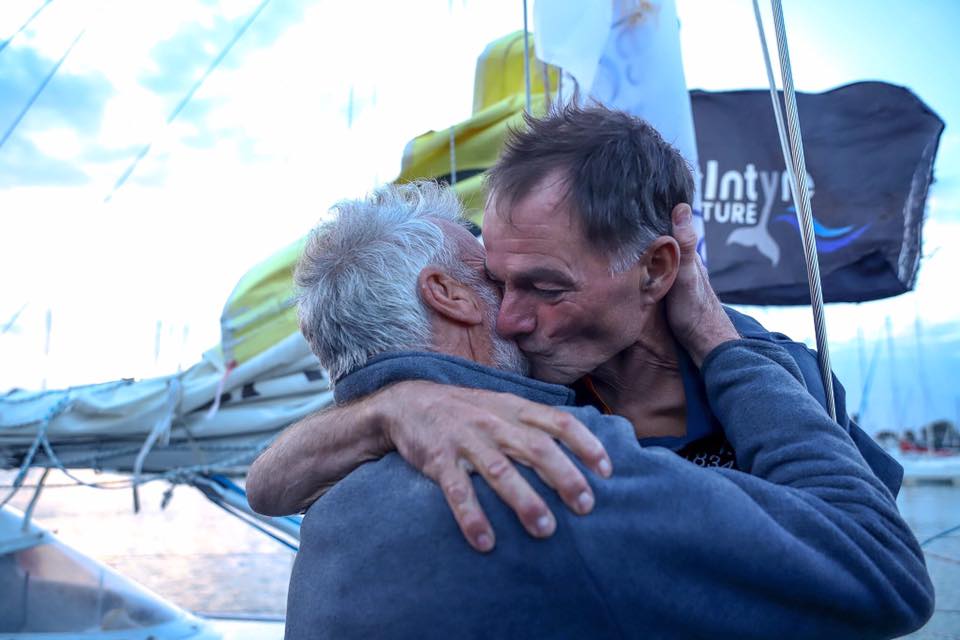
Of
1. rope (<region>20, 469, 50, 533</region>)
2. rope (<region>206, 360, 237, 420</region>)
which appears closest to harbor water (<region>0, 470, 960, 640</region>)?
rope (<region>20, 469, 50, 533</region>)

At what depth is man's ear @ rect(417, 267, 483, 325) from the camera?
4.66 feet

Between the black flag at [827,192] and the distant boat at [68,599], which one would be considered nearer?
the distant boat at [68,599]

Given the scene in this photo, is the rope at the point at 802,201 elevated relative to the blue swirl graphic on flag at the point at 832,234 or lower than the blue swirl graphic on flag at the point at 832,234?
lower

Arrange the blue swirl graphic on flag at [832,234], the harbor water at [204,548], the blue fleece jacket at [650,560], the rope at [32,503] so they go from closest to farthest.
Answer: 1. the blue fleece jacket at [650,560]
2. the rope at [32,503]
3. the blue swirl graphic on flag at [832,234]
4. the harbor water at [204,548]

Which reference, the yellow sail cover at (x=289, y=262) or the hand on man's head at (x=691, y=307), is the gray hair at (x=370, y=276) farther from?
the yellow sail cover at (x=289, y=262)

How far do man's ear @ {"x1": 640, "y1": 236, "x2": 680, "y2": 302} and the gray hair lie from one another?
11.5 inches

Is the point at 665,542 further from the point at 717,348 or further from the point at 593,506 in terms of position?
the point at 717,348

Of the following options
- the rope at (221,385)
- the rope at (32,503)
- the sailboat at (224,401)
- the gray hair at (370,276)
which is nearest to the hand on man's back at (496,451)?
the gray hair at (370,276)


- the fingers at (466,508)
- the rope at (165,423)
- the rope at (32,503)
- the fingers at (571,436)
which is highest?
the rope at (165,423)

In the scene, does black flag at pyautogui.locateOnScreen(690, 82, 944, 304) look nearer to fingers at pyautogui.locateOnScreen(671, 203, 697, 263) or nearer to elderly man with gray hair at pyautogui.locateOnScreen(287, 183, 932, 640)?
fingers at pyautogui.locateOnScreen(671, 203, 697, 263)

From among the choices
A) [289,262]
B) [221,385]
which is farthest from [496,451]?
[221,385]

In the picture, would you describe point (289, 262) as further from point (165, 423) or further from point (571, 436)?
point (571, 436)

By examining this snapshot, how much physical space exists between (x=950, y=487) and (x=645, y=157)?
25710 mm

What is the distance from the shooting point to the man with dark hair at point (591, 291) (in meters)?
1.42
